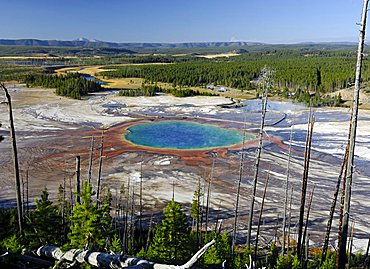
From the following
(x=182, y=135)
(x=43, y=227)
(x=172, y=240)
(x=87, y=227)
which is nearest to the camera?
(x=87, y=227)

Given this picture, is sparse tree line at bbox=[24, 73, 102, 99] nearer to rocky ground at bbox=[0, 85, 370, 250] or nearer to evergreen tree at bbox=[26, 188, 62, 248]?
rocky ground at bbox=[0, 85, 370, 250]

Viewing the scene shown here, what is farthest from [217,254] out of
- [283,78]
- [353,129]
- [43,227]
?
[283,78]

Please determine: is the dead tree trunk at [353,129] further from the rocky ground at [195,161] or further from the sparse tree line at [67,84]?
the sparse tree line at [67,84]

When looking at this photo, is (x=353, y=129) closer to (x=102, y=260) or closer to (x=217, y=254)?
(x=102, y=260)

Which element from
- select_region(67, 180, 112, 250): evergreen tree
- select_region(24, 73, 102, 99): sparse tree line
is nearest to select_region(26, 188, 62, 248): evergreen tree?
select_region(67, 180, 112, 250): evergreen tree

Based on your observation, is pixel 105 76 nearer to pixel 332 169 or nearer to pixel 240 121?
pixel 240 121
